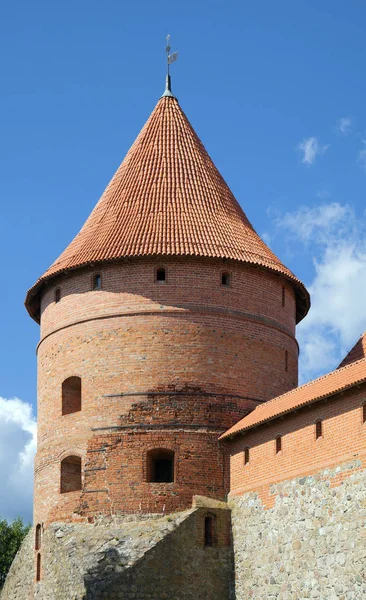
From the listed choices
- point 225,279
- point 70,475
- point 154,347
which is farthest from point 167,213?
point 70,475

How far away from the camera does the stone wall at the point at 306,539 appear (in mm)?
16844

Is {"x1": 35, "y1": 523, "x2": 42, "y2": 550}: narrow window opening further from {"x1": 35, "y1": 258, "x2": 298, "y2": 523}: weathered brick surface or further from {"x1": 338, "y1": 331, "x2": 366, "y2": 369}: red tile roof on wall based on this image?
{"x1": 338, "y1": 331, "x2": 366, "y2": 369}: red tile roof on wall

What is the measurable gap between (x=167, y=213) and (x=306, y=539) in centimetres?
786

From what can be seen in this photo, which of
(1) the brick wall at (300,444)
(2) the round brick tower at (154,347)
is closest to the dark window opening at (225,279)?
(2) the round brick tower at (154,347)

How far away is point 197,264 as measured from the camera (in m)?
22.5

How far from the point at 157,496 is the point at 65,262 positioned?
5173 mm

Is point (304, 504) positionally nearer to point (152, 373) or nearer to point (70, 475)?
point (152, 373)

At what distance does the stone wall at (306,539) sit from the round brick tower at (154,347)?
5.18 ft

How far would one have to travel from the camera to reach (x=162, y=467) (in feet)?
73.0

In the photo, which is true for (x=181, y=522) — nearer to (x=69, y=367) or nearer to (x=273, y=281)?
(x=69, y=367)

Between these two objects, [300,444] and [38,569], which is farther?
[38,569]

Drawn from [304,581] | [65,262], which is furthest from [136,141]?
[304,581]

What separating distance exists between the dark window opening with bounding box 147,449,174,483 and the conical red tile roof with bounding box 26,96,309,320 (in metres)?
3.78

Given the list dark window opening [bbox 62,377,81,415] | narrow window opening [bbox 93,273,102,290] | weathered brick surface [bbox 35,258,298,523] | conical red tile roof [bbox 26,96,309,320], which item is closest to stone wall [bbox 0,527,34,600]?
weathered brick surface [bbox 35,258,298,523]
